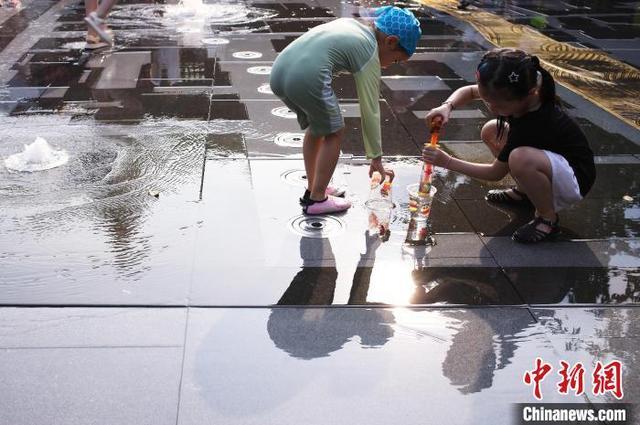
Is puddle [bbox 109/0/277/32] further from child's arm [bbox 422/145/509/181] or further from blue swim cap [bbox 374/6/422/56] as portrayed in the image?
child's arm [bbox 422/145/509/181]

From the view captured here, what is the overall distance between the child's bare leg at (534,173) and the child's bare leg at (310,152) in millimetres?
1132

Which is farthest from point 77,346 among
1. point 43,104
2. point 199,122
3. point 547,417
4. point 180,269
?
point 43,104

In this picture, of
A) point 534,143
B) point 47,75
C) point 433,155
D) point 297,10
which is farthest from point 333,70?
point 297,10

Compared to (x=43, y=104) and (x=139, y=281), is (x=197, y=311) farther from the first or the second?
(x=43, y=104)

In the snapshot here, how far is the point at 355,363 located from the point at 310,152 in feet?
5.48

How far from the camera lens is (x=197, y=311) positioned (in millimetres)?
3076

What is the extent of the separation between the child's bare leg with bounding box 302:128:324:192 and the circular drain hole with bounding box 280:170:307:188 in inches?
10.7

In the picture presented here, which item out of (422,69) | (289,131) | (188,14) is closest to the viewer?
(289,131)

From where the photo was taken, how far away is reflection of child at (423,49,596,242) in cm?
351

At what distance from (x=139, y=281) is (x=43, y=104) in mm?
3302

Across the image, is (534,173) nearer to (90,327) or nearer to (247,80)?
(90,327)

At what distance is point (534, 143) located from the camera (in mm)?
3742

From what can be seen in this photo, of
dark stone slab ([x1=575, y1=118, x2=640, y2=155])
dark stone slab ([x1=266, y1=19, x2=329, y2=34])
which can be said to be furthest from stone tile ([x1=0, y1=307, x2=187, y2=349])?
dark stone slab ([x1=266, y1=19, x2=329, y2=34])

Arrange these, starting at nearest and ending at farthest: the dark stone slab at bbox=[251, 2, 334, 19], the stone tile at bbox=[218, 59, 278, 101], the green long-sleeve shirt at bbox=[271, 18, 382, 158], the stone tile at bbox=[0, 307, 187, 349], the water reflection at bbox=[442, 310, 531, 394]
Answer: the water reflection at bbox=[442, 310, 531, 394], the stone tile at bbox=[0, 307, 187, 349], the green long-sleeve shirt at bbox=[271, 18, 382, 158], the stone tile at bbox=[218, 59, 278, 101], the dark stone slab at bbox=[251, 2, 334, 19]
